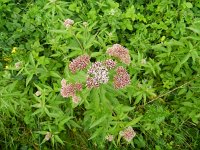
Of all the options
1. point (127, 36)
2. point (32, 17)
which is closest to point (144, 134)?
point (127, 36)

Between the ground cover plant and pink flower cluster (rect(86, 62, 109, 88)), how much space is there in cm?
38

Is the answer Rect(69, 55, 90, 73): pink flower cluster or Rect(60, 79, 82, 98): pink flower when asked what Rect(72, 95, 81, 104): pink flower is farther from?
Rect(69, 55, 90, 73): pink flower cluster

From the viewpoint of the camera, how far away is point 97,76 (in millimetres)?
2584

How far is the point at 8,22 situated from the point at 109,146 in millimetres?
1981

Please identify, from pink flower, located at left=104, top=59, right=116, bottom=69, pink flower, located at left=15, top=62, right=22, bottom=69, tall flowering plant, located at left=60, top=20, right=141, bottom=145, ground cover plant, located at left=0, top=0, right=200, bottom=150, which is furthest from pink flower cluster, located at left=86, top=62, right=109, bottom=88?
pink flower, located at left=15, top=62, right=22, bottom=69

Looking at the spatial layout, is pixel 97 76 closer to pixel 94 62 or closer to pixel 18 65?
pixel 94 62

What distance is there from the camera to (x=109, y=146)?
3799 mm

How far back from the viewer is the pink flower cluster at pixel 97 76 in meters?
2.59

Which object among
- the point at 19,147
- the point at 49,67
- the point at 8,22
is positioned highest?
the point at 8,22

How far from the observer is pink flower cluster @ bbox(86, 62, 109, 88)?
2590 millimetres

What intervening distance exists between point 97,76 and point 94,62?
0.58m

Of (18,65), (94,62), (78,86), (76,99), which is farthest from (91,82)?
(18,65)

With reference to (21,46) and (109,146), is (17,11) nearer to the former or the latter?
(21,46)

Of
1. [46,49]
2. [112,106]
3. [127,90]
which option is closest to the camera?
[112,106]
